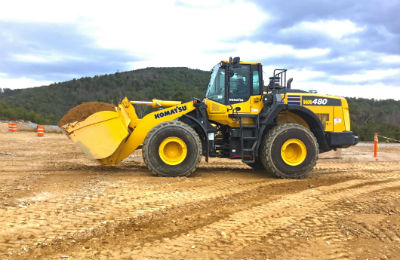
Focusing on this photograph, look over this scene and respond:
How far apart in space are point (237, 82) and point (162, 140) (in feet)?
7.39

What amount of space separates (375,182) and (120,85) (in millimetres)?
78747

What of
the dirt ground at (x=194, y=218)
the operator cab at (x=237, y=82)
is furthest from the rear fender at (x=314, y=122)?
the dirt ground at (x=194, y=218)

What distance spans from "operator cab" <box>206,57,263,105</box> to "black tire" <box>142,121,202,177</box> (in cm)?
126

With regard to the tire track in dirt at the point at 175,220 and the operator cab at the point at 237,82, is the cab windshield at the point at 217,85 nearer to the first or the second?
the operator cab at the point at 237,82

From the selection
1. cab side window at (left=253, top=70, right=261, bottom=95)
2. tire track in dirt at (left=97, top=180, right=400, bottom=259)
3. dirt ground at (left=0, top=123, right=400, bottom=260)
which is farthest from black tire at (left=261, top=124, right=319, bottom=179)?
tire track in dirt at (left=97, top=180, right=400, bottom=259)

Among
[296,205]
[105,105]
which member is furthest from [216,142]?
[296,205]

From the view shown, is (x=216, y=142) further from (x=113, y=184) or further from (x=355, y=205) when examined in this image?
(x=355, y=205)

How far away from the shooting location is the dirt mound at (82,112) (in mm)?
8016

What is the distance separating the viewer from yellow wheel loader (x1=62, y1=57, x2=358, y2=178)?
25.6ft

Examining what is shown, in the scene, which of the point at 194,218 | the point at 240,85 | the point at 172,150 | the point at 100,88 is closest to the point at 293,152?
the point at 240,85

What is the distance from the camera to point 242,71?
27.4 ft

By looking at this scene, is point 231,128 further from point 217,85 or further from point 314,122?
point 314,122

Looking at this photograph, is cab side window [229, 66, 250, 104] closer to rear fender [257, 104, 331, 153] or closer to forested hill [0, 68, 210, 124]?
rear fender [257, 104, 331, 153]

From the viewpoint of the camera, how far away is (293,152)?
8.27 m
